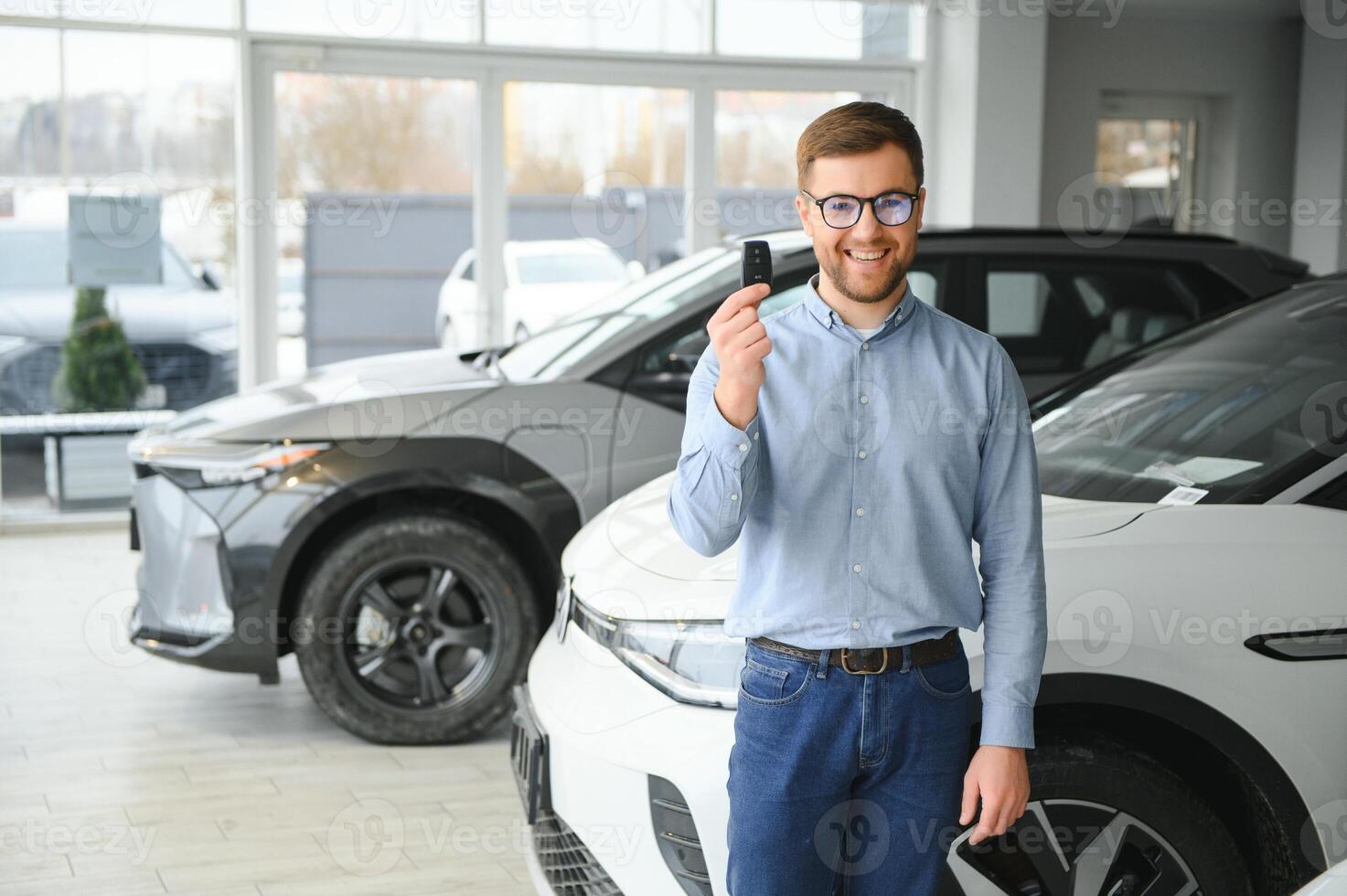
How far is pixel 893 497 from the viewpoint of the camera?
6.48ft

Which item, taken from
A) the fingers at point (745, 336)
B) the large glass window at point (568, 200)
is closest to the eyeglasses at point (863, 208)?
the fingers at point (745, 336)

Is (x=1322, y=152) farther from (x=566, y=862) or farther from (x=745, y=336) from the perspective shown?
(x=745, y=336)

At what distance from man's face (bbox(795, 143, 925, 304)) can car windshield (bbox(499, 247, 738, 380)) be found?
8.71 ft

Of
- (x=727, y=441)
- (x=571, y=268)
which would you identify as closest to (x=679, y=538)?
(x=727, y=441)

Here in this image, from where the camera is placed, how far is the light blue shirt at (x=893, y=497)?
77.6 inches

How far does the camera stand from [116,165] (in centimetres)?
858

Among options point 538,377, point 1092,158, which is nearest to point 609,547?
point 538,377

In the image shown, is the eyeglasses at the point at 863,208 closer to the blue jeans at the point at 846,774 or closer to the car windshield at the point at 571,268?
the blue jeans at the point at 846,774

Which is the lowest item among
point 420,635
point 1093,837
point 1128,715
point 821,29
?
point 420,635

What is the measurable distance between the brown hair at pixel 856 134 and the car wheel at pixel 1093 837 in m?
1.06

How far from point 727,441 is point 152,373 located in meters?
7.77

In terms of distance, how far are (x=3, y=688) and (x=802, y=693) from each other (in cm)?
436

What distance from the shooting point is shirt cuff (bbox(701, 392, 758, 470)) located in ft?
6.05

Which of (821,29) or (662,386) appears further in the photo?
(821,29)
